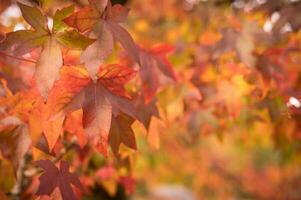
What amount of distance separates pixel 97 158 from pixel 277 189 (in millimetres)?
6273

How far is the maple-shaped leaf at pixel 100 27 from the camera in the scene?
118 centimetres

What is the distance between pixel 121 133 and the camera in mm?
1448

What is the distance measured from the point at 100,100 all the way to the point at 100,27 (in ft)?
0.73

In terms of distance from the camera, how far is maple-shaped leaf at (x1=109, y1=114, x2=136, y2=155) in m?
1.44

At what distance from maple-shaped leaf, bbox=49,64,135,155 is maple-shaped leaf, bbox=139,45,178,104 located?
33 cm

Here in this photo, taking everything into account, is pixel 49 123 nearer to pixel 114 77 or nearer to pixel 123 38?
pixel 114 77

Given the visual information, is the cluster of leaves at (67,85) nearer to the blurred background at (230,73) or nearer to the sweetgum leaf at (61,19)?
the sweetgum leaf at (61,19)

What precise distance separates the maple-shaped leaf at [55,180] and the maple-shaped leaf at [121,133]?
18 cm

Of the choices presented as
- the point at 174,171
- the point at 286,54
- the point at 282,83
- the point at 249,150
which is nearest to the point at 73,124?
the point at 282,83

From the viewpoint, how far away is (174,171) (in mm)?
7801

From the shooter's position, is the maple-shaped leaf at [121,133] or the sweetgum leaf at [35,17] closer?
the sweetgum leaf at [35,17]

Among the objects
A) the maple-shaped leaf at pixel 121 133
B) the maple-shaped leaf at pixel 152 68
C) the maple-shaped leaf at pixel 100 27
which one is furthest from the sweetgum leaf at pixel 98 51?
the maple-shaped leaf at pixel 152 68

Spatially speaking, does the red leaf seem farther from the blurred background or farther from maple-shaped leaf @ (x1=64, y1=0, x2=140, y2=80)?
the blurred background

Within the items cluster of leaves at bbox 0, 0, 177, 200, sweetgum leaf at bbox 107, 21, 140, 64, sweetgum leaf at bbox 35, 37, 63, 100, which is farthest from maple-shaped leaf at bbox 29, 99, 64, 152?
sweetgum leaf at bbox 107, 21, 140, 64
